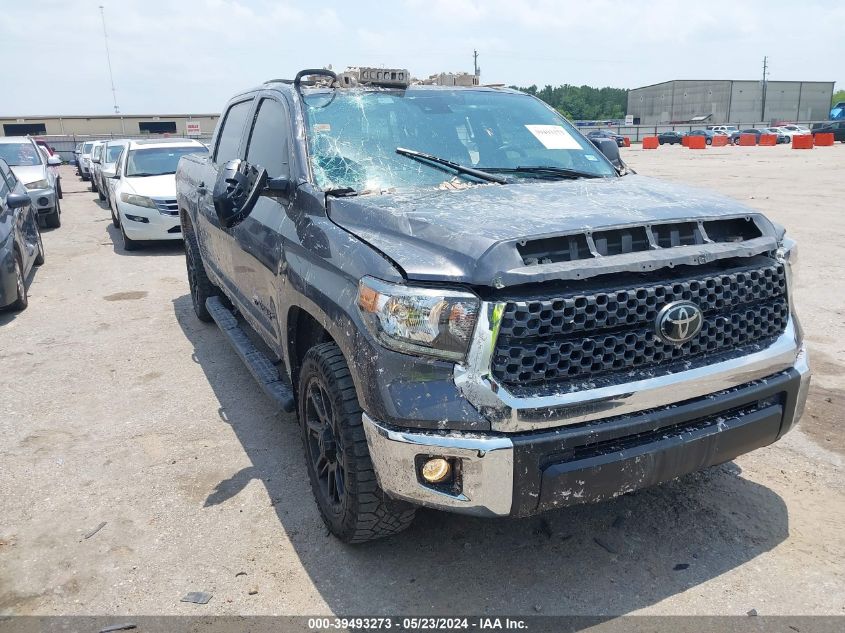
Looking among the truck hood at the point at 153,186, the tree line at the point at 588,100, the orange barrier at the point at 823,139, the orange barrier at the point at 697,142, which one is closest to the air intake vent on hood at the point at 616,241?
the truck hood at the point at 153,186

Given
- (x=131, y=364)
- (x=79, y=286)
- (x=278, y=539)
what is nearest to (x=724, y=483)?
(x=278, y=539)

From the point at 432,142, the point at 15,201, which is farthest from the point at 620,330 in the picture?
the point at 15,201

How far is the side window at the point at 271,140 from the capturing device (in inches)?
149

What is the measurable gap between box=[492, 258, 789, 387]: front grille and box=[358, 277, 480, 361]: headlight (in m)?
0.13

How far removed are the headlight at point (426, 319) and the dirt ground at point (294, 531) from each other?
1072 millimetres

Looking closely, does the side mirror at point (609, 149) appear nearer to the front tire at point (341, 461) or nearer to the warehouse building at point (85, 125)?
the front tire at point (341, 461)

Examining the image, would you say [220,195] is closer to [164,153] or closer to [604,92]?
[164,153]

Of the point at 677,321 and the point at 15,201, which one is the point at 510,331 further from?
the point at 15,201

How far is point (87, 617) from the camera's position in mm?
2717

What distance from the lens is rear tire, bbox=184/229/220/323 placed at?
639 centimetres

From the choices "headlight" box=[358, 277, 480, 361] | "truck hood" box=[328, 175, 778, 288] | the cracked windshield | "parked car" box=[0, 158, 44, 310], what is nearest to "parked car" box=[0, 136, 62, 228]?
"parked car" box=[0, 158, 44, 310]

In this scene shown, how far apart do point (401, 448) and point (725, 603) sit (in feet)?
4.63

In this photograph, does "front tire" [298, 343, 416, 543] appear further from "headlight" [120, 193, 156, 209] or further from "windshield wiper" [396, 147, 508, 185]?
"headlight" [120, 193, 156, 209]

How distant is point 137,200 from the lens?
10.5 meters
